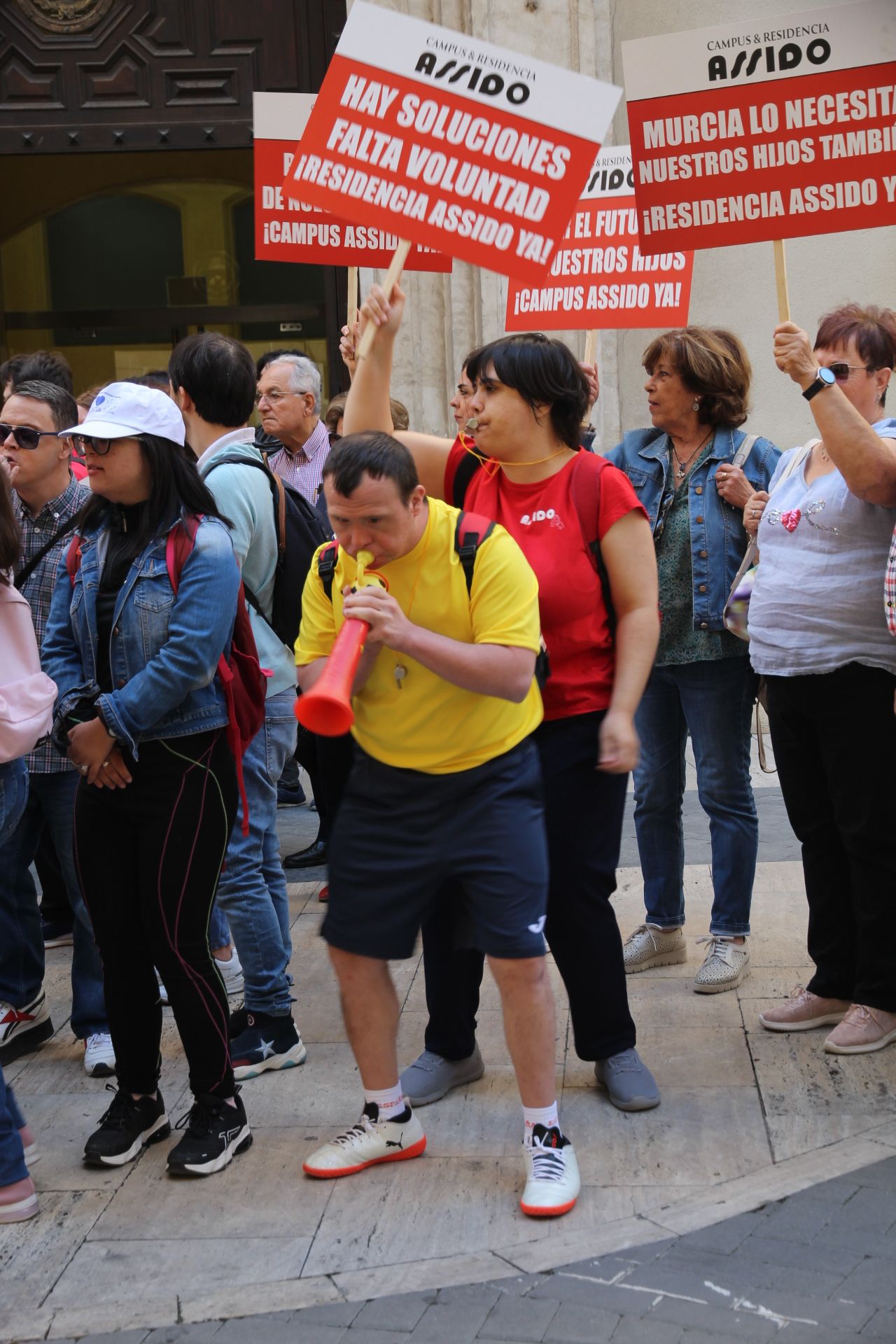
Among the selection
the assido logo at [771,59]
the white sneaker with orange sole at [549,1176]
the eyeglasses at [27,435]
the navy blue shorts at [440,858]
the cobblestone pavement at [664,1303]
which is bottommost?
the cobblestone pavement at [664,1303]

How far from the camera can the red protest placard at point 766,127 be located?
13.7 ft

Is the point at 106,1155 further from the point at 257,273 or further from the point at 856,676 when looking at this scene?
the point at 257,273

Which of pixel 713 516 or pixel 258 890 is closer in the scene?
pixel 258 890

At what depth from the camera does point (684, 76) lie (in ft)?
14.1

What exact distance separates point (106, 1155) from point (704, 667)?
88.9 inches

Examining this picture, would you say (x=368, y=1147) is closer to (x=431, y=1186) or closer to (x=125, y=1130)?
(x=431, y=1186)

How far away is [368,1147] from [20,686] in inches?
54.1

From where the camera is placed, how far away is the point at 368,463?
3.20 m

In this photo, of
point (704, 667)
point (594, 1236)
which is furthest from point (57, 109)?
point (594, 1236)

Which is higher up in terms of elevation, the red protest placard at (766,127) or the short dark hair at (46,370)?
the red protest placard at (766,127)

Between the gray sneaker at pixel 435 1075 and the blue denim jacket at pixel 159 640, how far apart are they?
1155 millimetres

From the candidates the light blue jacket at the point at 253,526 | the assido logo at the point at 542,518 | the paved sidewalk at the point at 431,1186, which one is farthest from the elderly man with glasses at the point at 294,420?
the paved sidewalk at the point at 431,1186

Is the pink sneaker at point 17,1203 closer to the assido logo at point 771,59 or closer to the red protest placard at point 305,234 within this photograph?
the red protest placard at point 305,234

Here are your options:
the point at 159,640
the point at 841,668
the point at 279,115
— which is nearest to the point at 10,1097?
the point at 159,640
